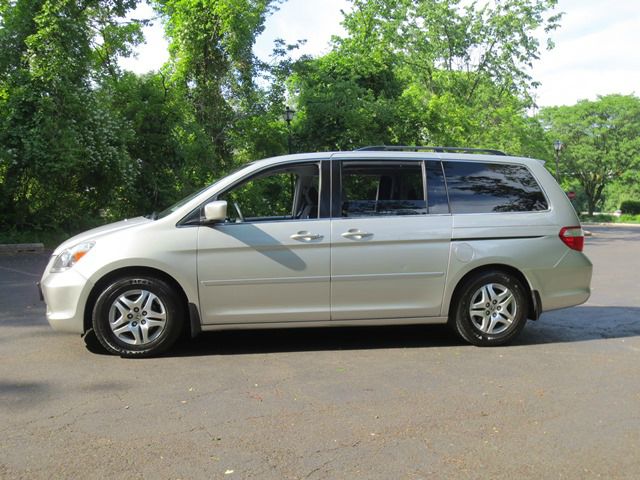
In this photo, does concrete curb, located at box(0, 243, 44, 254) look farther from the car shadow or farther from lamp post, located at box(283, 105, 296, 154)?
the car shadow

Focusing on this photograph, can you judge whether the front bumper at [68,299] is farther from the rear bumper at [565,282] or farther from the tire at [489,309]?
the rear bumper at [565,282]

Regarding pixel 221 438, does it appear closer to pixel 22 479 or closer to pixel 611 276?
pixel 22 479

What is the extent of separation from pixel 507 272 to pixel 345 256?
161 cm

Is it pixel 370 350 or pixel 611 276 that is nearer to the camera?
pixel 370 350

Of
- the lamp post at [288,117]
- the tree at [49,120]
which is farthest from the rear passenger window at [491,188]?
the lamp post at [288,117]

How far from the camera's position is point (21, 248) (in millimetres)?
15047

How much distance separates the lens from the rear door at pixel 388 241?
572cm

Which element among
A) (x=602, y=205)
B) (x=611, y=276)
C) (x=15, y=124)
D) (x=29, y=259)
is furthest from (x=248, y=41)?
(x=602, y=205)

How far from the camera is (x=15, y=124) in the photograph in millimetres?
15438

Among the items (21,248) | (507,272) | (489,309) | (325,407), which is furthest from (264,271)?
(21,248)

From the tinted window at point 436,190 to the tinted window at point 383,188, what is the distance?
74 mm

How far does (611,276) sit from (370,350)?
25.8 feet

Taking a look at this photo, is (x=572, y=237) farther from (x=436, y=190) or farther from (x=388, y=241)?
(x=388, y=241)

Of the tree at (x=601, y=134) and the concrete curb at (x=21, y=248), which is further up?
the tree at (x=601, y=134)
